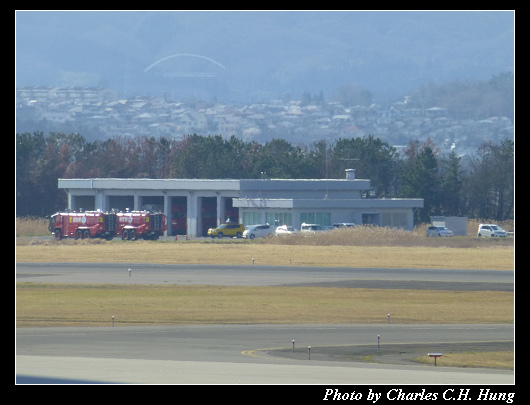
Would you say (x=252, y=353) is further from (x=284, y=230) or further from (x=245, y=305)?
(x=284, y=230)

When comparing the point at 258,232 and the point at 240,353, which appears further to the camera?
the point at 258,232

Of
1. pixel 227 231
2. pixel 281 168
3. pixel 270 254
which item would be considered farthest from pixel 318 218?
pixel 281 168

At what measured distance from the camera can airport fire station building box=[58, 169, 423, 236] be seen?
105125 mm

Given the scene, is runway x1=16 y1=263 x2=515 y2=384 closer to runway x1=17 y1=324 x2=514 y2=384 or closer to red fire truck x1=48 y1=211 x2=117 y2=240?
runway x1=17 y1=324 x2=514 y2=384

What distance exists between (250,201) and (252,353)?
251 ft

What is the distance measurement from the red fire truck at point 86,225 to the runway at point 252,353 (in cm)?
6306

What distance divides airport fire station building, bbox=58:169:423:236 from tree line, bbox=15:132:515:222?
21.8m

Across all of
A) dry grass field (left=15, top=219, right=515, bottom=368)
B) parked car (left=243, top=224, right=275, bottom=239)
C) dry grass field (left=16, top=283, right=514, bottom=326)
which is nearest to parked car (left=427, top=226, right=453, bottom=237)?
parked car (left=243, top=224, right=275, bottom=239)

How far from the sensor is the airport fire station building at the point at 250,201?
345 ft

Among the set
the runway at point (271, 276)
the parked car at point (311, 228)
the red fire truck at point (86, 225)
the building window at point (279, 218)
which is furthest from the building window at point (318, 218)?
the runway at point (271, 276)

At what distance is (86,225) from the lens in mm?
99062
